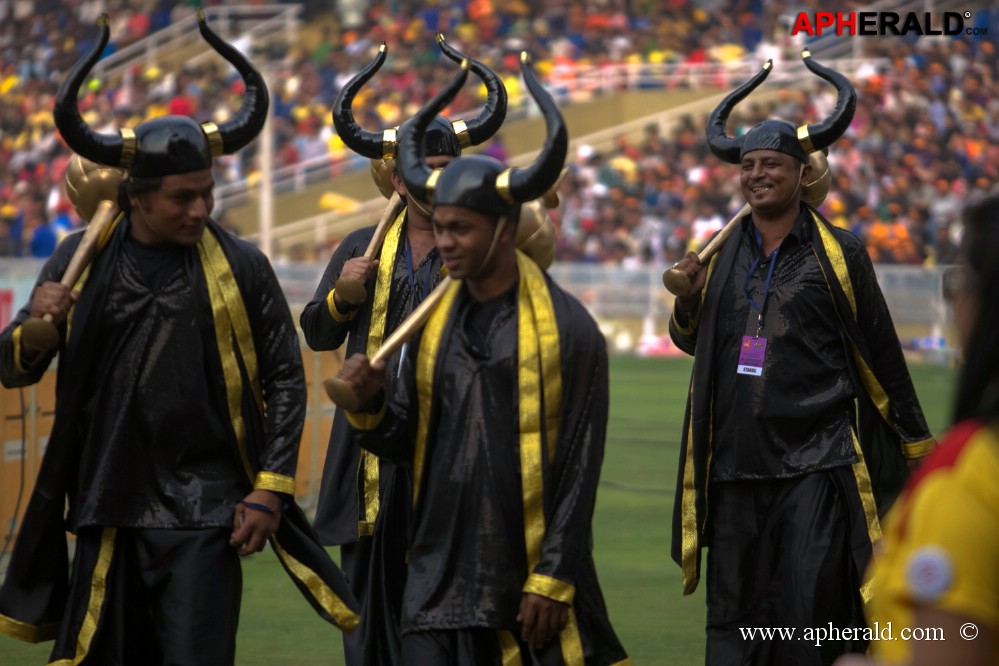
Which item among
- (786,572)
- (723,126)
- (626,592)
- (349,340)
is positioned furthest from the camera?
(626,592)

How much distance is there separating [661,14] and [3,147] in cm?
1287

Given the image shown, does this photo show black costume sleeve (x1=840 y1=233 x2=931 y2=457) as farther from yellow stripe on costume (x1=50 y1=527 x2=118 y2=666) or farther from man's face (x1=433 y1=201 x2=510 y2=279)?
yellow stripe on costume (x1=50 y1=527 x2=118 y2=666)

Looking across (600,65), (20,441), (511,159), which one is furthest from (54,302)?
(600,65)

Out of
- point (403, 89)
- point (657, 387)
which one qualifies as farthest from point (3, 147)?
point (657, 387)

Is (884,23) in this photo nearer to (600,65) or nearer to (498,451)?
(600,65)

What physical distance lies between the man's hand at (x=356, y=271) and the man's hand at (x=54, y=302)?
1459mm

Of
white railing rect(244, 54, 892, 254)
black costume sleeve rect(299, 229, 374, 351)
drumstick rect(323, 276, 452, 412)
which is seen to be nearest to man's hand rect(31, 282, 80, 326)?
drumstick rect(323, 276, 452, 412)

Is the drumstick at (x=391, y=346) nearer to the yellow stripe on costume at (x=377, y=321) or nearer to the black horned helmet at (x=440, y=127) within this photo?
the black horned helmet at (x=440, y=127)

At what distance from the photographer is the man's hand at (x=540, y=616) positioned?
4523 millimetres

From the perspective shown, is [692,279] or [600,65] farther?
[600,65]

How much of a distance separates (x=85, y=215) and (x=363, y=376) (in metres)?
1.66

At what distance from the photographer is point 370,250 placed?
21.0 ft

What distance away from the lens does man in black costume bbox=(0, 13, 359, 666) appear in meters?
5.13

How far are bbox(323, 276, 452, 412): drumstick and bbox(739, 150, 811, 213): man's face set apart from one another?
198 cm
